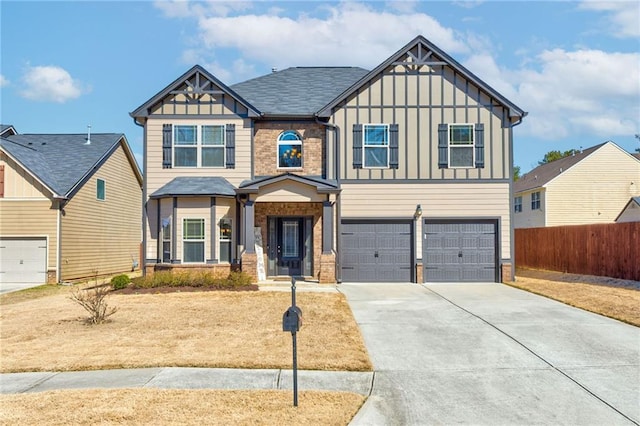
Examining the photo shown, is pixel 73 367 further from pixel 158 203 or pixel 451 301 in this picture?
pixel 158 203

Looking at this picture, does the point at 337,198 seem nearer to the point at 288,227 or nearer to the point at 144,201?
the point at 288,227

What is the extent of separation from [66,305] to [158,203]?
198 inches

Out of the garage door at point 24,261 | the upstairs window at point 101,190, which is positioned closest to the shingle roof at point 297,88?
the upstairs window at point 101,190

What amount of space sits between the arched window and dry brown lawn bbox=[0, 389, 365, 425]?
42.1ft

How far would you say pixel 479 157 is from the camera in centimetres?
1839

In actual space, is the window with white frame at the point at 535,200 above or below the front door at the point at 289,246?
above

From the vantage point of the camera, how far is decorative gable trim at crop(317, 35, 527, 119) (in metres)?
18.1

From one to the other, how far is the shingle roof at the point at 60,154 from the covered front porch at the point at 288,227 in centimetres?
827

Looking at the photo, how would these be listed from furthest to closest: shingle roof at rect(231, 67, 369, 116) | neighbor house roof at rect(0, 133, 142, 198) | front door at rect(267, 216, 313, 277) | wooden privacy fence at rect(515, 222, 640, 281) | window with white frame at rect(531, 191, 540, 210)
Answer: window with white frame at rect(531, 191, 540, 210) → neighbor house roof at rect(0, 133, 142, 198) → shingle roof at rect(231, 67, 369, 116) → front door at rect(267, 216, 313, 277) → wooden privacy fence at rect(515, 222, 640, 281)

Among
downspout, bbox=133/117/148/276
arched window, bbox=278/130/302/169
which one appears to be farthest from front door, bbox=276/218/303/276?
downspout, bbox=133/117/148/276

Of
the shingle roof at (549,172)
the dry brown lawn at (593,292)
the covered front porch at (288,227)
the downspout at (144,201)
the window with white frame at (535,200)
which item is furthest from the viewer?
the window with white frame at (535,200)

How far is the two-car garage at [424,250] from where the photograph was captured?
18.4m

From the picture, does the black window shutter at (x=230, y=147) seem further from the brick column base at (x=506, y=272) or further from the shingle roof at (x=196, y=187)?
the brick column base at (x=506, y=272)

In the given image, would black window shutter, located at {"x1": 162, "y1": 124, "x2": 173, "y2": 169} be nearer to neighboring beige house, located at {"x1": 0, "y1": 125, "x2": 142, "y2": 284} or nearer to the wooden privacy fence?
neighboring beige house, located at {"x1": 0, "y1": 125, "x2": 142, "y2": 284}
